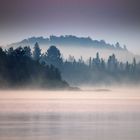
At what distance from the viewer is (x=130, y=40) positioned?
32.2 feet

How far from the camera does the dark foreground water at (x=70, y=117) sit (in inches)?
321

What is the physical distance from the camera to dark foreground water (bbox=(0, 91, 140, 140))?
8.15 m

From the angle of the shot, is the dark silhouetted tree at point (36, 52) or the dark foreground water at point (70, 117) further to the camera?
the dark silhouetted tree at point (36, 52)

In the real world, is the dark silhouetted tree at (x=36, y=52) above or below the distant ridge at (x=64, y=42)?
below

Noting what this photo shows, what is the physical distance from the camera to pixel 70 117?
10.4m

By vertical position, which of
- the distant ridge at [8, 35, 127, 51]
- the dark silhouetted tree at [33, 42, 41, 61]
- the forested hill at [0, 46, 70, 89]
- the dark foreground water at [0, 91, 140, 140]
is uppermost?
the distant ridge at [8, 35, 127, 51]

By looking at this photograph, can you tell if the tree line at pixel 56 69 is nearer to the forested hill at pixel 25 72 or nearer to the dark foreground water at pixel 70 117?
the forested hill at pixel 25 72

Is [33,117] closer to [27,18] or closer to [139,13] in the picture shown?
[27,18]

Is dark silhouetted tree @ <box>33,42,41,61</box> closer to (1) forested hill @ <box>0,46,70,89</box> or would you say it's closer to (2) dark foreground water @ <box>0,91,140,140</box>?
(1) forested hill @ <box>0,46,70,89</box>

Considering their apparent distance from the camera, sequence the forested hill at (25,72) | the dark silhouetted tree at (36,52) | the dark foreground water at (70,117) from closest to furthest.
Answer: the dark foreground water at (70,117) < the forested hill at (25,72) < the dark silhouetted tree at (36,52)

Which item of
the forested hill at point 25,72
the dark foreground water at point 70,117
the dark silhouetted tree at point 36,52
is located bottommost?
the dark foreground water at point 70,117

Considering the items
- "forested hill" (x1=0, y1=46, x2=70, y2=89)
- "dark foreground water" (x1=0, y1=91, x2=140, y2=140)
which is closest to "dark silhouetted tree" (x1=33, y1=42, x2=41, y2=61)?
"forested hill" (x1=0, y1=46, x2=70, y2=89)

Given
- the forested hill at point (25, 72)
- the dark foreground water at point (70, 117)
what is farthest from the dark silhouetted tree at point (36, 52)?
the dark foreground water at point (70, 117)

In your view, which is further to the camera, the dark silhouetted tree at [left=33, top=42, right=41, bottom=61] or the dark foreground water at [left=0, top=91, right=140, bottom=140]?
the dark silhouetted tree at [left=33, top=42, right=41, bottom=61]
